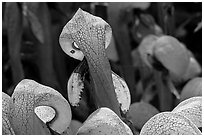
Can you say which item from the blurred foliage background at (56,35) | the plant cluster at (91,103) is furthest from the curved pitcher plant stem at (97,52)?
the blurred foliage background at (56,35)

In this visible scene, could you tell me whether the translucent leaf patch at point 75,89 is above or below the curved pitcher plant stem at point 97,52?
below

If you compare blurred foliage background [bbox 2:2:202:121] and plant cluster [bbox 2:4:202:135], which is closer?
plant cluster [bbox 2:4:202:135]

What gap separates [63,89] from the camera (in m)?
1.10

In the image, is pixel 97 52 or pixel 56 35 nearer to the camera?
pixel 97 52

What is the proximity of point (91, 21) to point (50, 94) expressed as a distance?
3.6 inches

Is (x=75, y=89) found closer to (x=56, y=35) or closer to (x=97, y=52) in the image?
(x=97, y=52)

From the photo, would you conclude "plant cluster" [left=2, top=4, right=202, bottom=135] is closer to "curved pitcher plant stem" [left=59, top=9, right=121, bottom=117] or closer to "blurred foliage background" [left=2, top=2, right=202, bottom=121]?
"curved pitcher plant stem" [left=59, top=9, right=121, bottom=117]

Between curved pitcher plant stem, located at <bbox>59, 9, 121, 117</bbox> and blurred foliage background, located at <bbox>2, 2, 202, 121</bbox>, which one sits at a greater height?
curved pitcher plant stem, located at <bbox>59, 9, 121, 117</bbox>

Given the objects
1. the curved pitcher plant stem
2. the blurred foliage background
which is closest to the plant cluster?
the curved pitcher plant stem

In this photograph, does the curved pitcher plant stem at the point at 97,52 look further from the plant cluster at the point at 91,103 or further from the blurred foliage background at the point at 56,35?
the blurred foliage background at the point at 56,35

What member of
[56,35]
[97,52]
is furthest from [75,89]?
[56,35]

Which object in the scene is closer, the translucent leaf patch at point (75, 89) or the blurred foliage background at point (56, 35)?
the translucent leaf patch at point (75, 89)

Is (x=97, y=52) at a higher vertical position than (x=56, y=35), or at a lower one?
higher

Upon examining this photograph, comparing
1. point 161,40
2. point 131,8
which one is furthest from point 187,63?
point 131,8
